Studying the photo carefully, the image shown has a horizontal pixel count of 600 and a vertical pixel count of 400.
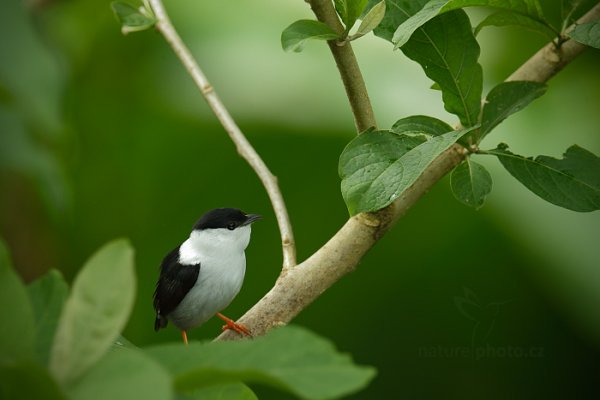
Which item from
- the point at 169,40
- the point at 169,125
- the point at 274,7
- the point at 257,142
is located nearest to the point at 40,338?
the point at 169,40

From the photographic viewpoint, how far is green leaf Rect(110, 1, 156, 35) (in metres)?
0.68

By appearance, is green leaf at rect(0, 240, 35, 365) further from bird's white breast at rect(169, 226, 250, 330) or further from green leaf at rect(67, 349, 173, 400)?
bird's white breast at rect(169, 226, 250, 330)

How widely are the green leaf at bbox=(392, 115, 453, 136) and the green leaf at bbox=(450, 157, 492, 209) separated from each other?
29 millimetres

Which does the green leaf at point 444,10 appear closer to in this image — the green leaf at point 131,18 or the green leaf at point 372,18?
the green leaf at point 372,18

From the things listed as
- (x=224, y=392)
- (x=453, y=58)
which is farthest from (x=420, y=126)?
(x=224, y=392)

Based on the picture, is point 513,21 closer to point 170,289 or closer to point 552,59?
point 552,59

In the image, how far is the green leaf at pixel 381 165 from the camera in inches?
17.5

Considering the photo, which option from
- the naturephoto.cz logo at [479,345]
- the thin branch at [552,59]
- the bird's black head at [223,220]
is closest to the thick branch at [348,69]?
the thin branch at [552,59]

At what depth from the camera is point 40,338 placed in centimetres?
24

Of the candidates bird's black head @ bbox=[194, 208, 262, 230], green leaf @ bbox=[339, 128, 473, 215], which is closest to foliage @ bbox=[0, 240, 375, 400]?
green leaf @ bbox=[339, 128, 473, 215]

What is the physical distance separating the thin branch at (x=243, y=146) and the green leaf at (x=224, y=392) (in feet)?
0.90

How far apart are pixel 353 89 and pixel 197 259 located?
14.3 inches

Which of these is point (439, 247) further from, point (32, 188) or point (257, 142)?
point (32, 188)

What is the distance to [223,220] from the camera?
2.76 ft
